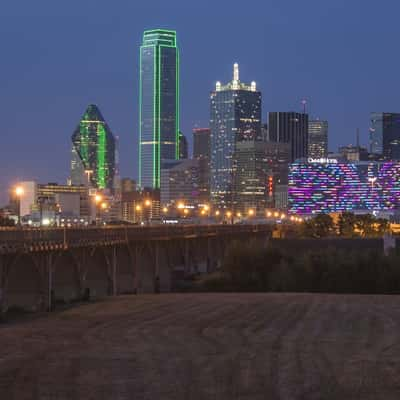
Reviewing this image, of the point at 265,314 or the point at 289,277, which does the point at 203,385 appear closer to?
the point at 265,314

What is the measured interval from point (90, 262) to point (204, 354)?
39616mm

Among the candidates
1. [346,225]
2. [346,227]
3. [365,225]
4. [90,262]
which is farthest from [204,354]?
[365,225]

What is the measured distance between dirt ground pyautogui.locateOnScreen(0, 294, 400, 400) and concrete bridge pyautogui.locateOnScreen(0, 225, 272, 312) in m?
7.41

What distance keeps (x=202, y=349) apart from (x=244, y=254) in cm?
4962

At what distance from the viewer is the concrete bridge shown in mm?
55969

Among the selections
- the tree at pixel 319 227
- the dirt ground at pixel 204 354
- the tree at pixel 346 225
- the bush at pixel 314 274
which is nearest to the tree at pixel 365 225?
the tree at pixel 346 225

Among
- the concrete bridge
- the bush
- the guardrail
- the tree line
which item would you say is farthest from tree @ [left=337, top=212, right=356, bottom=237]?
the bush

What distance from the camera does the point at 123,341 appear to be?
36.6m

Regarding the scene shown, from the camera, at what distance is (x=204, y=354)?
33531 mm

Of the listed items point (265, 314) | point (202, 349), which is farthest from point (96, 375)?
point (265, 314)

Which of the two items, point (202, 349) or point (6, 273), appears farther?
point (6, 273)

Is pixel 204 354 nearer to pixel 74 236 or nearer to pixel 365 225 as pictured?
pixel 74 236

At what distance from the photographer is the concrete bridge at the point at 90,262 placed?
56.0 meters

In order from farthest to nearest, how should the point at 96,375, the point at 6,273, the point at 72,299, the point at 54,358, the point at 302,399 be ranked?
the point at 72,299 → the point at 6,273 → the point at 54,358 → the point at 96,375 → the point at 302,399
